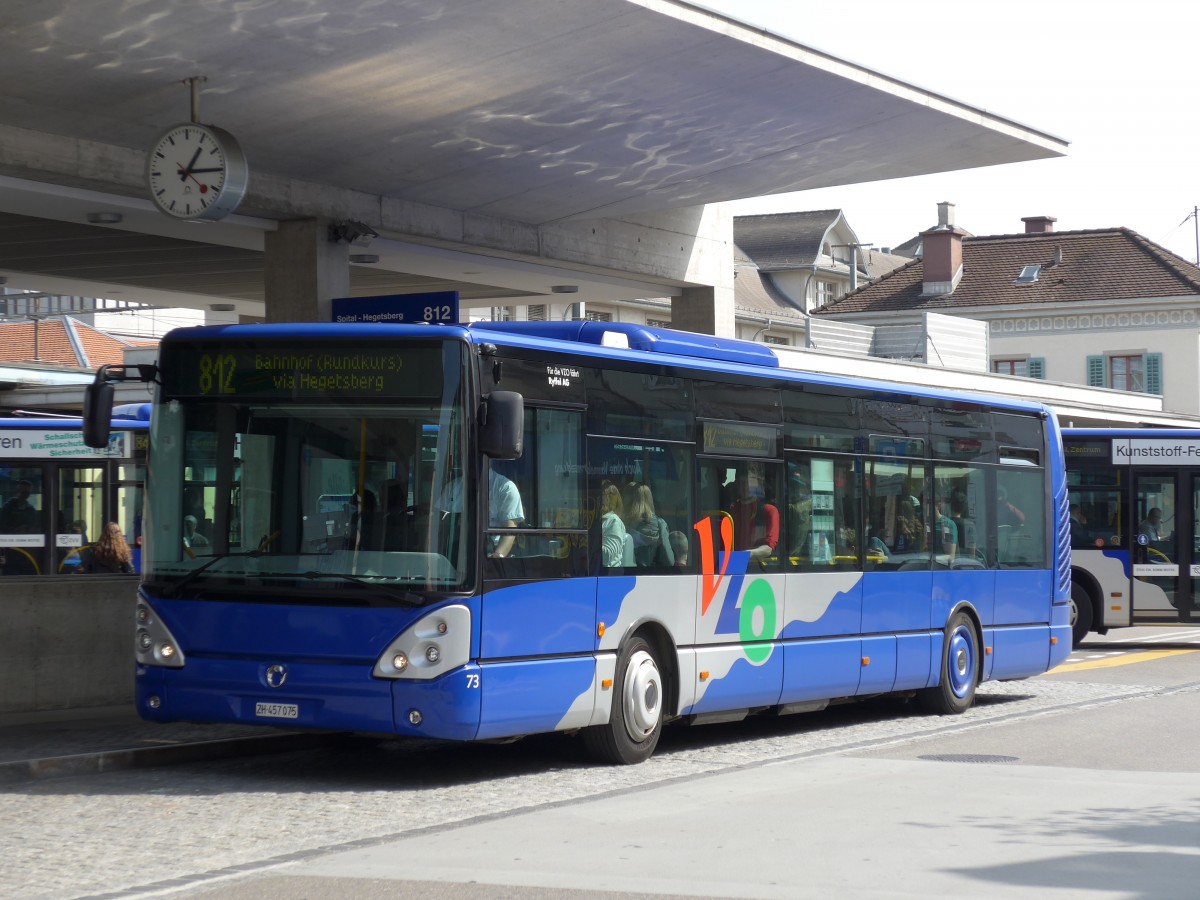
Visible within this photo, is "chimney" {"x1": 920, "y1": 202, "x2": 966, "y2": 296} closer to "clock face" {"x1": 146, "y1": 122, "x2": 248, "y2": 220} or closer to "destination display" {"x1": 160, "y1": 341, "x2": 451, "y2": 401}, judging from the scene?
"clock face" {"x1": 146, "y1": 122, "x2": 248, "y2": 220}

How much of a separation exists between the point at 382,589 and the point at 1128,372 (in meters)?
62.5

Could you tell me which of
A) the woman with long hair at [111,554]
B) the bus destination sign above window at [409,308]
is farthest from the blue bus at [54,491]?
the bus destination sign above window at [409,308]

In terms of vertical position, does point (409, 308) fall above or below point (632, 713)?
above

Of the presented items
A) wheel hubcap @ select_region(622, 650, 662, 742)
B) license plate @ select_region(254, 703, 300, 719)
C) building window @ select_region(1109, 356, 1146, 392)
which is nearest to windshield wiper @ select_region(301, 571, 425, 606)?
license plate @ select_region(254, 703, 300, 719)

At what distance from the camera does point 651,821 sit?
30.4 ft

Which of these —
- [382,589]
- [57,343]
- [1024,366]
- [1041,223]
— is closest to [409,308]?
[382,589]

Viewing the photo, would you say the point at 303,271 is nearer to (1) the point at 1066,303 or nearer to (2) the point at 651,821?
(2) the point at 651,821

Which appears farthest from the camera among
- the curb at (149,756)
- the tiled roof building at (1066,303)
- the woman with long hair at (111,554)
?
the tiled roof building at (1066,303)

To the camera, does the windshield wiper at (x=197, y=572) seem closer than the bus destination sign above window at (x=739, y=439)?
Yes

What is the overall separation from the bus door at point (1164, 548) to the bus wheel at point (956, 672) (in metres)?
8.60

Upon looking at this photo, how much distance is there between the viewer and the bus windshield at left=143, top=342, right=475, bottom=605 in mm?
10359

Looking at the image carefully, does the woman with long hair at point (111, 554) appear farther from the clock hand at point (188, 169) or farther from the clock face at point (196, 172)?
the clock hand at point (188, 169)

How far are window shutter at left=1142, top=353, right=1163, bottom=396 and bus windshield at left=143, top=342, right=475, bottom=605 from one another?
201 feet

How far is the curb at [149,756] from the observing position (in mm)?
10820
